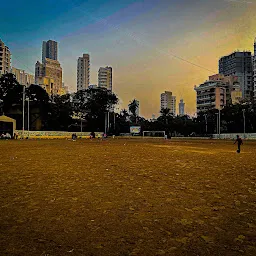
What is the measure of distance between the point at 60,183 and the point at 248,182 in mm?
5229

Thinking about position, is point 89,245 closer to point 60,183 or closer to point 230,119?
point 60,183

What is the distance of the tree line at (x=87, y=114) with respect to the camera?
6353cm

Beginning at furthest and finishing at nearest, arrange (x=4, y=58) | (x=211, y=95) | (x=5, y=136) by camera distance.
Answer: (x=4, y=58) → (x=211, y=95) → (x=5, y=136)

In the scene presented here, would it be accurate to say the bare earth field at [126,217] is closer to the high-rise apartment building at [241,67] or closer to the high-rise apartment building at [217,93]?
the high-rise apartment building at [217,93]

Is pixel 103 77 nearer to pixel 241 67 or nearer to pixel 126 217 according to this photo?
pixel 241 67

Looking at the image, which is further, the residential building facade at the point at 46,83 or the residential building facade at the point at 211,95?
the residential building facade at the point at 46,83

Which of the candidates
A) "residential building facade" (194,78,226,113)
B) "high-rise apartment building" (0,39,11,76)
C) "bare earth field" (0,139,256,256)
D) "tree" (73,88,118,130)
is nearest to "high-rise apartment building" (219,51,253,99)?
"residential building facade" (194,78,226,113)

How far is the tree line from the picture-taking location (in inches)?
2501

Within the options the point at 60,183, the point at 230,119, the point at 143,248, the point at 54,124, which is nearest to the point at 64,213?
the point at 143,248

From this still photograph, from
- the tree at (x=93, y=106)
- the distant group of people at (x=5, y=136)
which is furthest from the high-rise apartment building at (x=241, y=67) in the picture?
the distant group of people at (x=5, y=136)

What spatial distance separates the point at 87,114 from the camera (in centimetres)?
8475

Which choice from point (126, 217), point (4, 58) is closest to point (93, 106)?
point (4, 58)

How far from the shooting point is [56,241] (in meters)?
3.34

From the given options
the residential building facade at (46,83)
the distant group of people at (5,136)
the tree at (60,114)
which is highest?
the residential building facade at (46,83)
